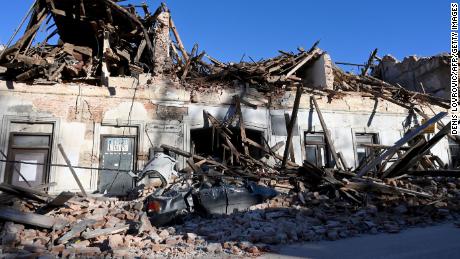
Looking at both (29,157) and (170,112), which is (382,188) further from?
(29,157)

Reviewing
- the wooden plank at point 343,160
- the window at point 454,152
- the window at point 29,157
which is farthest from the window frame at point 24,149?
the window at point 454,152

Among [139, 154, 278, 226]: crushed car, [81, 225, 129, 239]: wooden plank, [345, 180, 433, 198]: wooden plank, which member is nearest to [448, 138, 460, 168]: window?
[345, 180, 433, 198]: wooden plank

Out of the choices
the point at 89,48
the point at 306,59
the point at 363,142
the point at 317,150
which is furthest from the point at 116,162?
the point at 363,142

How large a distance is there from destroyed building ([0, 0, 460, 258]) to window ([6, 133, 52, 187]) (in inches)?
1.2

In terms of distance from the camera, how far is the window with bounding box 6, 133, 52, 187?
29.9ft

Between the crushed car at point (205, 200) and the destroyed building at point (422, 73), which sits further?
the destroyed building at point (422, 73)

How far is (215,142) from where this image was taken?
11.2 metres

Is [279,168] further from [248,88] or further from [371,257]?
[371,257]

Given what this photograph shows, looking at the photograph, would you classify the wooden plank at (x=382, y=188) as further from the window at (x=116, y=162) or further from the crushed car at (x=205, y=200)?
the window at (x=116, y=162)

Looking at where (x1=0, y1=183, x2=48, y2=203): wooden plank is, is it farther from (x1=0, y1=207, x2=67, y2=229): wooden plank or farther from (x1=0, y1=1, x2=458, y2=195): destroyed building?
(x1=0, y1=1, x2=458, y2=195): destroyed building

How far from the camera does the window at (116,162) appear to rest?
31.3 ft

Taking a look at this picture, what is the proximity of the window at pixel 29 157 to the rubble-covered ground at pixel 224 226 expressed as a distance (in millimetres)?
2680

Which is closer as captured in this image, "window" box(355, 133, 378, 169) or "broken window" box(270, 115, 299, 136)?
"broken window" box(270, 115, 299, 136)

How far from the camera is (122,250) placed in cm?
460
